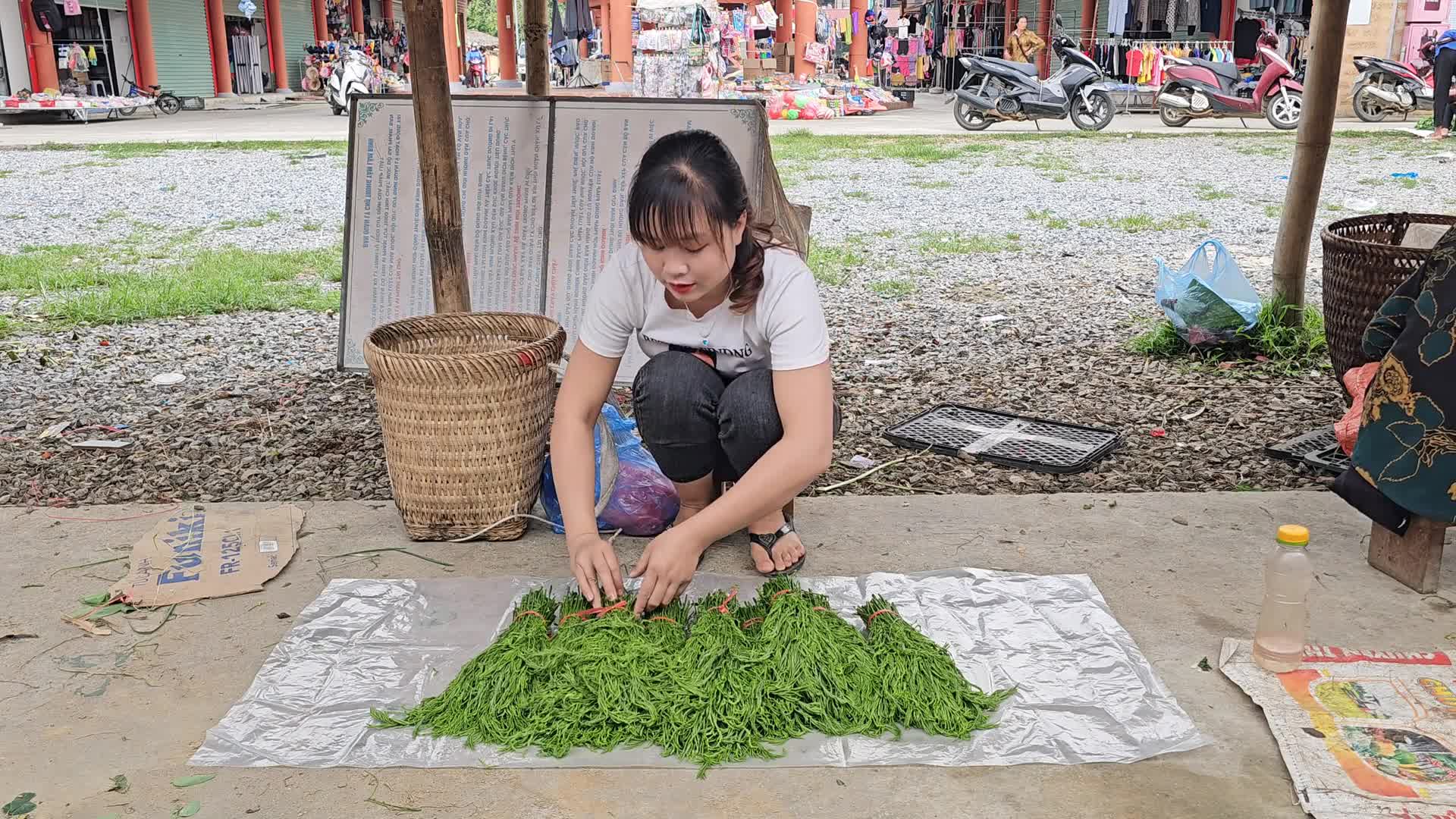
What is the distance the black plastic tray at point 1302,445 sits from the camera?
292 centimetres

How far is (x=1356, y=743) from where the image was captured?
162 cm

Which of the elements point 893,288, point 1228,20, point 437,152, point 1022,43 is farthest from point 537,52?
point 1228,20

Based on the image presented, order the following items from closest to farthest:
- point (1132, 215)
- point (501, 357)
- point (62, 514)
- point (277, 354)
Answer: point (501, 357), point (62, 514), point (277, 354), point (1132, 215)

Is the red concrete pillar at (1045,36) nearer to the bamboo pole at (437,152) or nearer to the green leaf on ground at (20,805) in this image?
the bamboo pole at (437,152)

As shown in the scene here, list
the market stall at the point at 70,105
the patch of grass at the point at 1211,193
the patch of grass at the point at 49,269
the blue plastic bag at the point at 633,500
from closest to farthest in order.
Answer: the blue plastic bag at the point at 633,500, the patch of grass at the point at 49,269, the patch of grass at the point at 1211,193, the market stall at the point at 70,105

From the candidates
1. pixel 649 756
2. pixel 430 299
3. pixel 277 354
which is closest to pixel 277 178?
pixel 277 354

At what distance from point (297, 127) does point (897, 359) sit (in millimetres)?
12818

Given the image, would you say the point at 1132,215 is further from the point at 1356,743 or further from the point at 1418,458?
the point at 1356,743

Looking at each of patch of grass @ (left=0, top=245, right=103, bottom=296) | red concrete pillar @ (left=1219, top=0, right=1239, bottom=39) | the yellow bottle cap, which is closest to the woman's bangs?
the yellow bottle cap

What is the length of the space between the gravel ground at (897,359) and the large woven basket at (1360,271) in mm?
308

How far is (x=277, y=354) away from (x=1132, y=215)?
5.15 metres

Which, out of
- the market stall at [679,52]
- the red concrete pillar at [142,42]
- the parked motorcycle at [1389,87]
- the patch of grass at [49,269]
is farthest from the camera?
the red concrete pillar at [142,42]

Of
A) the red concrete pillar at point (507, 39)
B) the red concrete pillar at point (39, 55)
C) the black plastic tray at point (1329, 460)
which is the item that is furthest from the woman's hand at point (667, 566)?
the red concrete pillar at point (39, 55)

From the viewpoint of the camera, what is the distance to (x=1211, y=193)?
7.63 m
